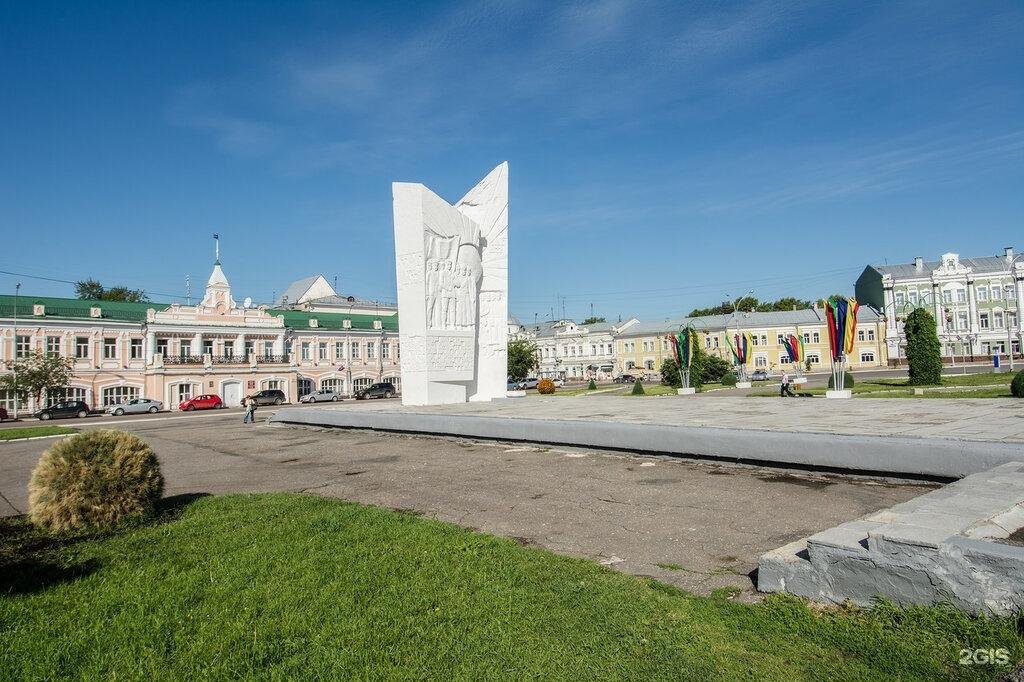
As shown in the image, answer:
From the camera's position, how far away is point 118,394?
146 feet

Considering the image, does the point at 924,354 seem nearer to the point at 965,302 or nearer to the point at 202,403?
the point at 202,403

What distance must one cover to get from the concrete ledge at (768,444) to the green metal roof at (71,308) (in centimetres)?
4211

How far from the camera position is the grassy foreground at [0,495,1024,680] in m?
3.04

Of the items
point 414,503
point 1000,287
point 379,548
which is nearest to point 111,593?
point 379,548

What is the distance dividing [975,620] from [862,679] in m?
0.77

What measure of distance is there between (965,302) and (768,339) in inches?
770

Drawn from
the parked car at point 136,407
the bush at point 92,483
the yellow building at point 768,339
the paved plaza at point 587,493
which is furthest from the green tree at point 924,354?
the parked car at point 136,407

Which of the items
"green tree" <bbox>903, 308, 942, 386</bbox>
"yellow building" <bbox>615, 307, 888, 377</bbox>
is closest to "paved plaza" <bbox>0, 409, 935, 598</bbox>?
"green tree" <bbox>903, 308, 942, 386</bbox>

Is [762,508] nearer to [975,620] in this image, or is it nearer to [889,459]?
[889,459]

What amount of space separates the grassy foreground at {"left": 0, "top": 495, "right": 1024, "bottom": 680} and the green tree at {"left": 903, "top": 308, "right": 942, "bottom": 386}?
26.0 meters

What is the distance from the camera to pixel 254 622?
3588 millimetres

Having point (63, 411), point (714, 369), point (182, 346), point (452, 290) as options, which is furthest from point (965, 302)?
point (63, 411)

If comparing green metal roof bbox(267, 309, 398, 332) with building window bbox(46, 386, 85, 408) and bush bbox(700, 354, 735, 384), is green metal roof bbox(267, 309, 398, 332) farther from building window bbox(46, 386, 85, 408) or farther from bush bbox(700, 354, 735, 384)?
bush bbox(700, 354, 735, 384)

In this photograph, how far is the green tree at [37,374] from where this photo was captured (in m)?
38.4
